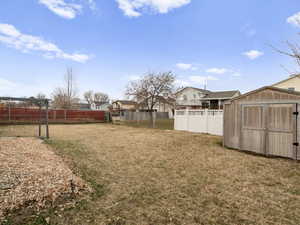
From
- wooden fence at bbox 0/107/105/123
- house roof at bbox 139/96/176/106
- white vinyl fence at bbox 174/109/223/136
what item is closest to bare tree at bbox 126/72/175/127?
house roof at bbox 139/96/176/106

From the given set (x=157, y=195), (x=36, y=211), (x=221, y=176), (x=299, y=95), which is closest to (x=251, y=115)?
(x=299, y=95)

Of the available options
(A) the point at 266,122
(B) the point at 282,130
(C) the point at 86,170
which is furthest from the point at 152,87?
(C) the point at 86,170

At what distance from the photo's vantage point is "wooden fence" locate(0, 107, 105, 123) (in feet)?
46.9

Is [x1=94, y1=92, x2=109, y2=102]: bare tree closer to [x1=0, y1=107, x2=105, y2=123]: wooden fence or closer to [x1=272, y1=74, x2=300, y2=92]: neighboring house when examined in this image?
[x1=0, y1=107, x2=105, y2=123]: wooden fence

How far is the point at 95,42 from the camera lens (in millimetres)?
11961

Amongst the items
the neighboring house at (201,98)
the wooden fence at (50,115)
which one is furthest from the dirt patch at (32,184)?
the neighboring house at (201,98)

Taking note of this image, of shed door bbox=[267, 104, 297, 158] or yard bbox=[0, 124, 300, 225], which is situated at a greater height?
shed door bbox=[267, 104, 297, 158]

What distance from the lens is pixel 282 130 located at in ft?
16.9

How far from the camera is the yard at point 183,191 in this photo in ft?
7.34

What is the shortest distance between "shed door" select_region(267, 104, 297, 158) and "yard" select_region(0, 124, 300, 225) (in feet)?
1.09

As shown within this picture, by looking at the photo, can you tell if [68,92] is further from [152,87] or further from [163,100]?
[163,100]

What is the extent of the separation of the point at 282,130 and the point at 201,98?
23446mm

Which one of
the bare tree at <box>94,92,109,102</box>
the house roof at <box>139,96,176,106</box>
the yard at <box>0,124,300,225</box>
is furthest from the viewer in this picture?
the bare tree at <box>94,92,109,102</box>

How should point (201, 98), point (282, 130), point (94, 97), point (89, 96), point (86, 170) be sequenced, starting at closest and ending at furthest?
point (86, 170) → point (282, 130) → point (201, 98) → point (89, 96) → point (94, 97)
